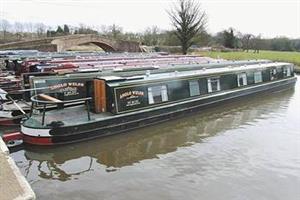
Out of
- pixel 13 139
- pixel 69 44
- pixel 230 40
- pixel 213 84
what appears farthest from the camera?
pixel 230 40

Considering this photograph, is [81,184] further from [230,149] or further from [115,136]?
[230,149]

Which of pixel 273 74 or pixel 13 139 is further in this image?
pixel 273 74

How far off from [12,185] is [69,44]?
2881cm

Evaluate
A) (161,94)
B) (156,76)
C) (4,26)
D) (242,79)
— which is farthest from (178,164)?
(4,26)

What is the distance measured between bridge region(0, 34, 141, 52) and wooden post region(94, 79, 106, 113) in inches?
797

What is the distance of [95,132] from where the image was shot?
362 inches

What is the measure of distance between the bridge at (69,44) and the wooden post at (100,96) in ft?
66.4

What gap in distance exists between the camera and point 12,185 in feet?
14.9

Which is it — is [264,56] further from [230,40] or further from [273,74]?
[273,74]

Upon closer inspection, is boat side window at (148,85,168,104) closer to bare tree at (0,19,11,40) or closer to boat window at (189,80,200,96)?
boat window at (189,80,200,96)

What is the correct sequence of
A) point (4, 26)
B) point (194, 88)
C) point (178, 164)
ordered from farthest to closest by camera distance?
1. point (4, 26)
2. point (194, 88)
3. point (178, 164)

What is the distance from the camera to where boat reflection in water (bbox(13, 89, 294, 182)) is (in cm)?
775

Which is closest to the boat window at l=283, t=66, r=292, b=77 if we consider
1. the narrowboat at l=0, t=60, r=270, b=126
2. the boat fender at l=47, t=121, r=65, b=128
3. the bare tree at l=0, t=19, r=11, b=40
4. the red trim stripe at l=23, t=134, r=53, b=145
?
the narrowboat at l=0, t=60, r=270, b=126

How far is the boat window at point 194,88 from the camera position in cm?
1255
